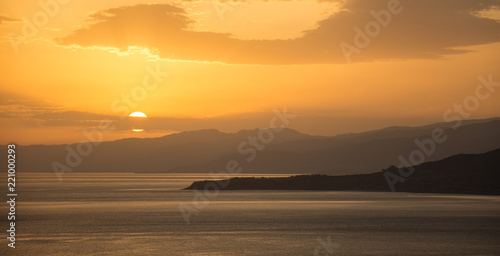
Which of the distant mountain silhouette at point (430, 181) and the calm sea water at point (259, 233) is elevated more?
the distant mountain silhouette at point (430, 181)

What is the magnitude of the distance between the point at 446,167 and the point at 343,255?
133 meters

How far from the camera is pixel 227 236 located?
180 feet

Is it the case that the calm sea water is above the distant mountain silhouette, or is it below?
below

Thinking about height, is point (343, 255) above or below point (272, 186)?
below

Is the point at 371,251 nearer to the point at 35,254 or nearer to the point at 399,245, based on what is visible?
the point at 399,245

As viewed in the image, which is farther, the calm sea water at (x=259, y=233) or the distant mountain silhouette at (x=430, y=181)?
the distant mountain silhouette at (x=430, y=181)

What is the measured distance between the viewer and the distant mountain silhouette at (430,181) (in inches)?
5955

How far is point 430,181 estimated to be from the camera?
520 ft

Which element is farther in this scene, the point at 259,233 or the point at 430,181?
the point at 430,181

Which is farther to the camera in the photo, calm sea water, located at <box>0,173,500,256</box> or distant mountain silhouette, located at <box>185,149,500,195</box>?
distant mountain silhouette, located at <box>185,149,500,195</box>

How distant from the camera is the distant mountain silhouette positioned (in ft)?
496

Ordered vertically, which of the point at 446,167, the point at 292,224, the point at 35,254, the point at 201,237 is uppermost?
the point at 446,167

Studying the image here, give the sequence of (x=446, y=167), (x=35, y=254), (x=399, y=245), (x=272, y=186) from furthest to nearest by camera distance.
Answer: (x=272, y=186), (x=446, y=167), (x=399, y=245), (x=35, y=254)

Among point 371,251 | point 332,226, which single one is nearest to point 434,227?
point 332,226
